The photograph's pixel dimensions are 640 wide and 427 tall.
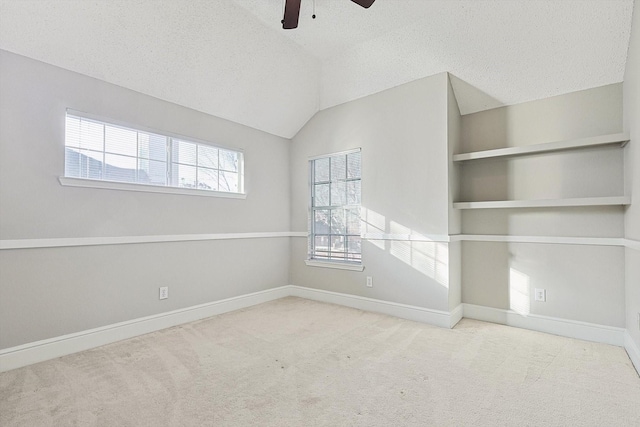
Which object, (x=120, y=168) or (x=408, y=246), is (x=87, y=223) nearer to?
(x=120, y=168)

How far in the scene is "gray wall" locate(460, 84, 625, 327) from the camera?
9.39 ft

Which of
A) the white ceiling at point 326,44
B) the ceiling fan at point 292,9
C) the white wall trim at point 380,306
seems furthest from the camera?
the white wall trim at point 380,306

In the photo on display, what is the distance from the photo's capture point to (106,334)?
112 inches

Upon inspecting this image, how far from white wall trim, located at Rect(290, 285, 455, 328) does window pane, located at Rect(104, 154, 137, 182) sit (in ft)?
8.37

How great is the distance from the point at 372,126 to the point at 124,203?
2.74 metres

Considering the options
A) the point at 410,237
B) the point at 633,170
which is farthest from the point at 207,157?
the point at 633,170

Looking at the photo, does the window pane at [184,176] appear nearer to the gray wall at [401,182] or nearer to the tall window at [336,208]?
the tall window at [336,208]

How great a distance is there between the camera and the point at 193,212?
356 cm

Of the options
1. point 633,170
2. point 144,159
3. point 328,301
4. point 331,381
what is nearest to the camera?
point 331,381

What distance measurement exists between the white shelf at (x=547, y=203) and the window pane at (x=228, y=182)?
258cm

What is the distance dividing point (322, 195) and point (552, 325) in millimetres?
2875

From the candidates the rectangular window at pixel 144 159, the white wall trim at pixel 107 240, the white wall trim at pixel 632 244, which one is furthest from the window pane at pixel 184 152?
the white wall trim at pixel 632 244

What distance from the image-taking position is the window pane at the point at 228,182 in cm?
393

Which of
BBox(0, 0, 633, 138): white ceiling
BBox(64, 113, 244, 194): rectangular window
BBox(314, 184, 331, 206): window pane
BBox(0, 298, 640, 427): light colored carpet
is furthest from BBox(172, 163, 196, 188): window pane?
BBox(314, 184, 331, 206): window pane
